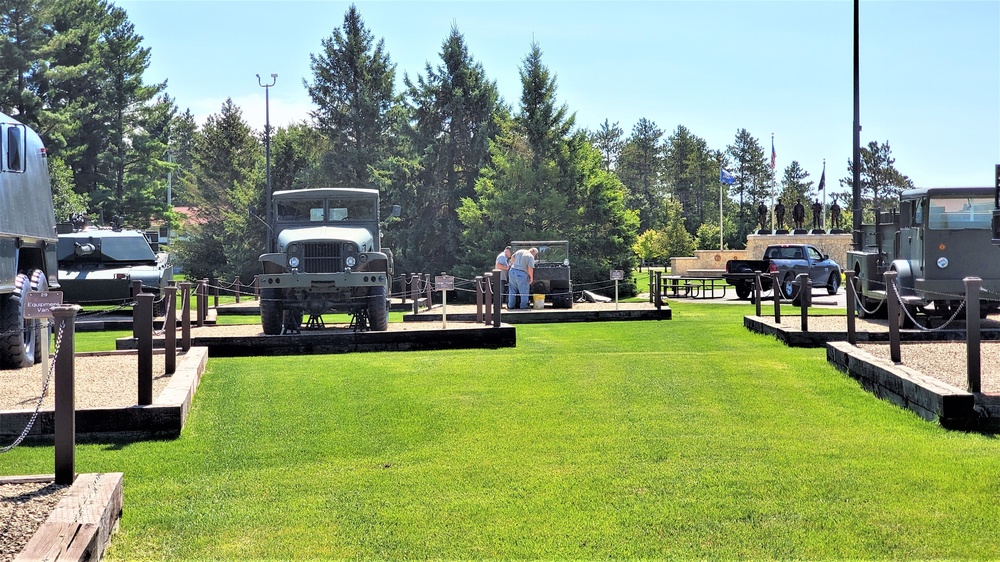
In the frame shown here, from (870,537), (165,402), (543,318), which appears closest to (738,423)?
(870,537)

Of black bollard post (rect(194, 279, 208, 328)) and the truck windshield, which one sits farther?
black bollard post (rect(194, 279, 208, 328))

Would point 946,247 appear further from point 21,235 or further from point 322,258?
point 21,235

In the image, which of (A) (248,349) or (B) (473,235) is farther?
(B) (473,235)

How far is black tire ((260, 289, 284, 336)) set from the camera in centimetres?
1655

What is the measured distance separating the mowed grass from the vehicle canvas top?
2966 mm

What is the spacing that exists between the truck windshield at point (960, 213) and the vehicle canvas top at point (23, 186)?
1238 cm

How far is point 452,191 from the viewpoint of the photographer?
5159 cm

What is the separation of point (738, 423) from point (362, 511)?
351 cm

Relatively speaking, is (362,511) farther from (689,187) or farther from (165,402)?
(689,187)

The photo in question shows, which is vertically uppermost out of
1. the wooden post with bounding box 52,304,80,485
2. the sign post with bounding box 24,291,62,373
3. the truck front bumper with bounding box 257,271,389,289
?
the truck front bumper with bounding box 257,271,389,289

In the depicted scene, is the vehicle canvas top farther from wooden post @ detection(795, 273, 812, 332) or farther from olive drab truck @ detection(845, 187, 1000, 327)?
olive drab truck @ detection(845, 187, 1000, 327)

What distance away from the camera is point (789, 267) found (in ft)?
107

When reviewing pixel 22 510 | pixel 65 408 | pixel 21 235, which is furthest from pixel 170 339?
pixel 22 510

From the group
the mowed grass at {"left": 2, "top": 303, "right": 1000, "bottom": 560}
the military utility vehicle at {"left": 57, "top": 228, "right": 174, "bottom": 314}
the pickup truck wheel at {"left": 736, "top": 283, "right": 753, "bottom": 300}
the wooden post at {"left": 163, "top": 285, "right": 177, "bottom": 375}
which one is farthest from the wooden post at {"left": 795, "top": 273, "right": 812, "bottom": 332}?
the pickup truck wheel at {"left": 736, "top": 283, "right": 753, "bottom": 300}
